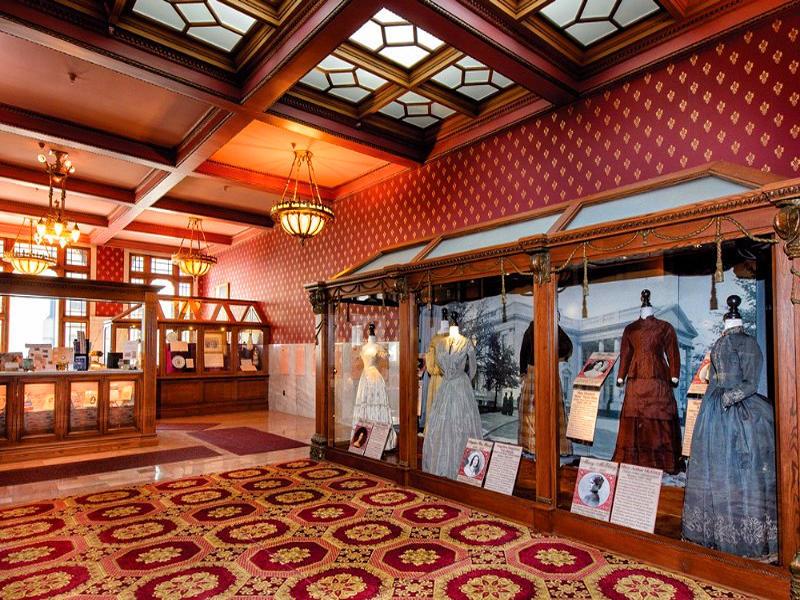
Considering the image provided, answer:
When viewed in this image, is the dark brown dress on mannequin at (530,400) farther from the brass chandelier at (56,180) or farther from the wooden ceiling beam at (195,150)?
the brass chandelier at (56,180)

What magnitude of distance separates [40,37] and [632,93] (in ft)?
19.2

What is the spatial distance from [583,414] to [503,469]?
802 millimetres

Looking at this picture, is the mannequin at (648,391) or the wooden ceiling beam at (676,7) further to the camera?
the wooden ceiling beam at (676,7)

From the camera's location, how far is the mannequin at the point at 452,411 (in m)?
4.91

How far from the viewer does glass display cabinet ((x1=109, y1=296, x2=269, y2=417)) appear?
439 inches

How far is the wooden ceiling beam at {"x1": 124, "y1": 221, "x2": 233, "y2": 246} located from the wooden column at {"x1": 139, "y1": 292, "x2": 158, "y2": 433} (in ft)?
20.0

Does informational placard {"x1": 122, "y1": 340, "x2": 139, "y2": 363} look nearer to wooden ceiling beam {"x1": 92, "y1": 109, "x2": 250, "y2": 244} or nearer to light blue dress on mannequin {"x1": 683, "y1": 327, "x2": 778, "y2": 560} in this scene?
wooden ceiling beam {"x1": 92, "y1": 109, "x2": 250, "y2": 244}

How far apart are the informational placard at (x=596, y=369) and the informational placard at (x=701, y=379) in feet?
1.85

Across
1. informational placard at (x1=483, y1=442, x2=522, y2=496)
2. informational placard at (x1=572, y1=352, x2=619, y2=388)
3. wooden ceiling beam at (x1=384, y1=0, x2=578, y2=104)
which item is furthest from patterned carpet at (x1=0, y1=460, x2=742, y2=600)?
wooden ceiling beam at (x1=384, y1=0, x2=578, y2=104)

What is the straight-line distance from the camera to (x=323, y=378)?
6508 millimetres

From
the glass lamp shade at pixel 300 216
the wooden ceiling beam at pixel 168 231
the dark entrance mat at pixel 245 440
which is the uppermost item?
the wooden ceiling beam at pixel 168 231

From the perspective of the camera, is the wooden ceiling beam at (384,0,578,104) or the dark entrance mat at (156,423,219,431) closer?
the wooden ceiling beam at (384,0,578,104)

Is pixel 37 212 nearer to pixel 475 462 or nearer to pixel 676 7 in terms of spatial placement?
pixel 475 462

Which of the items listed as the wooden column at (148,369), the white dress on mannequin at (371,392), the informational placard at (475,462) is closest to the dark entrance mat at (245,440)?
the wooden column at (148,369)
